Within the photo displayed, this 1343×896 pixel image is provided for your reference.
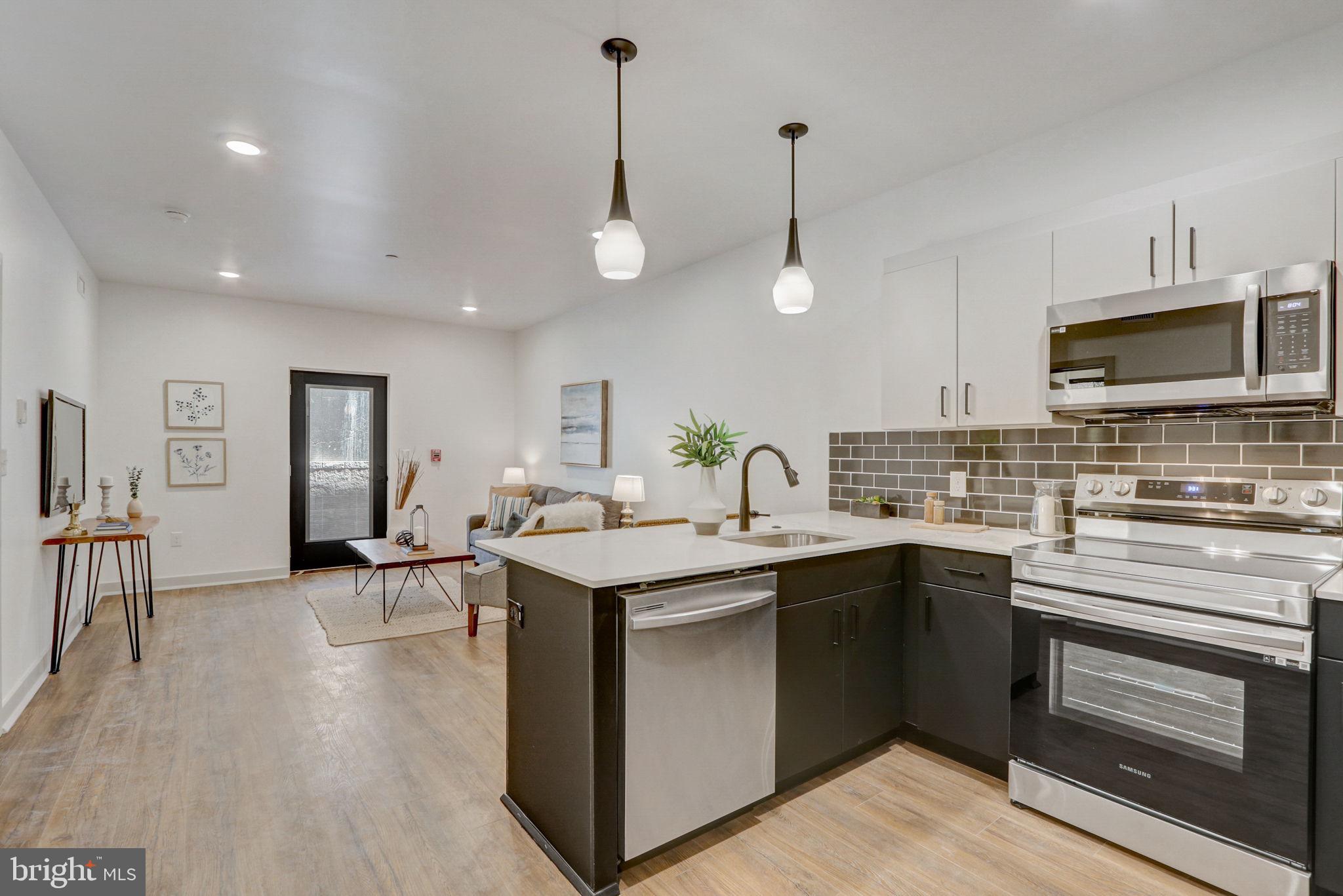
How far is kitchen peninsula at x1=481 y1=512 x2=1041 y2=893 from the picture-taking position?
1794 millimetres

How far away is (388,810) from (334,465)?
5094mm

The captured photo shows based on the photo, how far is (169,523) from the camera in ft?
18.8

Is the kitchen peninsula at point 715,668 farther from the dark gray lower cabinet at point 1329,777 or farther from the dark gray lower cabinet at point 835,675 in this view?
the dark gray lower cabinet at point 1329,777

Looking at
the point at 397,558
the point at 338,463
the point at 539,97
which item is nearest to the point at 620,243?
the point at 539,97

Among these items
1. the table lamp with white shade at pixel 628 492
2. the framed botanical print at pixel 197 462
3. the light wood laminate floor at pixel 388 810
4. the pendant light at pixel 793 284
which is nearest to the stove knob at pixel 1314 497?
the light wood laminate floor at pixel 388 810

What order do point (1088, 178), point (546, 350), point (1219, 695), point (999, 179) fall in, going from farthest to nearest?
1. point (546, 350)
2. point (999, 179)
3. point (1088, 178)
4. point (1219, 695)

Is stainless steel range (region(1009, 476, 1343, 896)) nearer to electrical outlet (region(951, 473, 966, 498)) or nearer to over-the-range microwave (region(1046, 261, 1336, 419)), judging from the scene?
over-the-range microwave (region(1046, 261, 1336, 419))

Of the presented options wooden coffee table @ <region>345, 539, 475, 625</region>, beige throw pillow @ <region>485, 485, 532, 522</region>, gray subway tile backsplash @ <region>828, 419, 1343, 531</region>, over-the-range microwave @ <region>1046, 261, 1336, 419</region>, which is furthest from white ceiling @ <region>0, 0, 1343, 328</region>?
beige throw pillow @ <region>485, 485, 532, 522</region>

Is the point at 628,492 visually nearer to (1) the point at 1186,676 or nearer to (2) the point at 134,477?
(1) the point at 1186,676

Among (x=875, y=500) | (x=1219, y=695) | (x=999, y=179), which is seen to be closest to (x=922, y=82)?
(x=999, y=179)

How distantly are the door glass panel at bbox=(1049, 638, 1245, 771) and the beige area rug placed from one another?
3188 mm

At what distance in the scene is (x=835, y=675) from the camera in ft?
7.82

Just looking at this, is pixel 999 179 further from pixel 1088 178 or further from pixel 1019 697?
pixel 1019 697

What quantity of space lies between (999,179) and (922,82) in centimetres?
78
